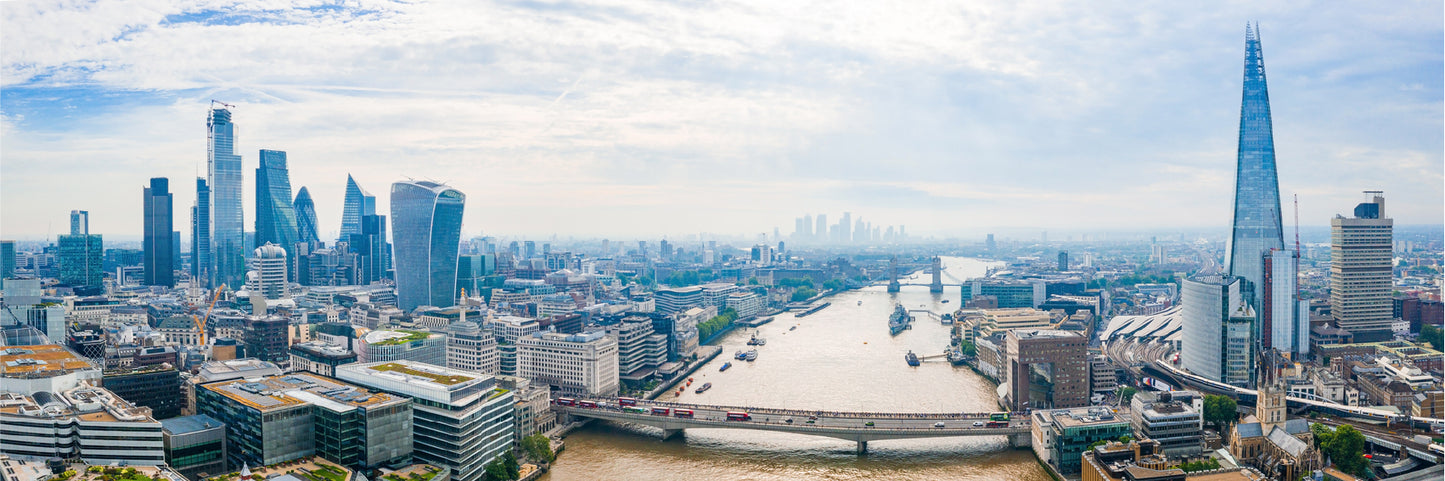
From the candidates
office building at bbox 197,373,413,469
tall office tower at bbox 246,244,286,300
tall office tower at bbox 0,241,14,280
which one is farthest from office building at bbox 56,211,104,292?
office building at bbox 197,373,413,469

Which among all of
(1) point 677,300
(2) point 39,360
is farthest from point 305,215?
(2) point 39,360

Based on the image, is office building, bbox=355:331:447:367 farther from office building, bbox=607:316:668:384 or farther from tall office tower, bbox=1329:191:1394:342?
tall office tower, bbox=1329:191:1394:342

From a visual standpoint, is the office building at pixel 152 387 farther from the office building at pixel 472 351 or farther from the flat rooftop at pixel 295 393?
the office building at pixel 472 351

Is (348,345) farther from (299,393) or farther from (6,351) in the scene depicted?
(299,393)

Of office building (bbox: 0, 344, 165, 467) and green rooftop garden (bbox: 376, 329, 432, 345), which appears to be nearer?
office building (bbox: 0, 344, 165, 467)

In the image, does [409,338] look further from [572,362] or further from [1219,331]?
[1219,331]

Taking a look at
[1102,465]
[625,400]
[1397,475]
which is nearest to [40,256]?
[625,400]
